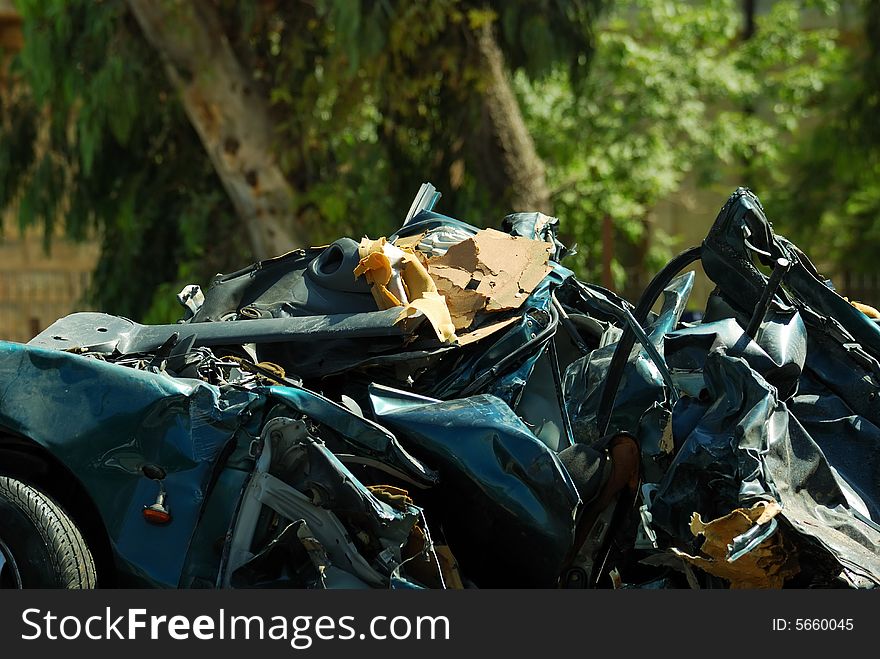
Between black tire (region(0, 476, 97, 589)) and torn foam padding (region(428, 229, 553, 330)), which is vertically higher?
torn foam padding (region(428, 229, 553, 330))

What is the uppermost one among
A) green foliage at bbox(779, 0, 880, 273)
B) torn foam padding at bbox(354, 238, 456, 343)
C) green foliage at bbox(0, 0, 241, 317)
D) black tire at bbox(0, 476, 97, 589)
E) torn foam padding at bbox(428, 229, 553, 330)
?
torn foam padding at bbox(354, 238, 456, 343)

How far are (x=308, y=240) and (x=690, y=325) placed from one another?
7.67 metres

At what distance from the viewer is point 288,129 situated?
12.0 metres

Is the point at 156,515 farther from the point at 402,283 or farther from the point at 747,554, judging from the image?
the point at 747,554

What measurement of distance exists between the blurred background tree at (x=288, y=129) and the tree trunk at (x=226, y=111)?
0.02 meters

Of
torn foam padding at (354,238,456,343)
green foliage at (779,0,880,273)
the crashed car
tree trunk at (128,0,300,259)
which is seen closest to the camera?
the crashed car

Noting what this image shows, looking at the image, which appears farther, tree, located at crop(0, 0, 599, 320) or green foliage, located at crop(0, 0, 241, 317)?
Result: green foliage, located at crop(0, 0, 241, 317)

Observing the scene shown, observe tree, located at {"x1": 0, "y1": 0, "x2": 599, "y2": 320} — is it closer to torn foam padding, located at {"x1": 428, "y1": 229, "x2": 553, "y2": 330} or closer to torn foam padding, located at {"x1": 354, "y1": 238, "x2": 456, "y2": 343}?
torn foam padding, located at {"x1": 428, "y1": 229, "x2": 553, "y2": 330}

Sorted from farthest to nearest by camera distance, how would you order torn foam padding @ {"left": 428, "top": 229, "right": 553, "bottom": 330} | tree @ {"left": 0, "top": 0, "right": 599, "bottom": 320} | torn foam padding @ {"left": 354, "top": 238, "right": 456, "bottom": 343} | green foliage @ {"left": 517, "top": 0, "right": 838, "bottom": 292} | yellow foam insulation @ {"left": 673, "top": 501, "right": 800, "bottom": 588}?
green foliage @ {"left": 517, "top": 0, "right": 838, "bottom": 292}, tree @ {"left": 0, "top": 0, "right": 599, "bottom": 320}, torn foam padding @ {"left": 428, "top": 229, "right": 553, "bottom": 330}, torn foam padding @ {"left": 354, "top": 238, "right": 456, "bottom": 343}, yellow foam insulation @ {"left": 673, "top": 501, "right": 800, "bottom": 588}

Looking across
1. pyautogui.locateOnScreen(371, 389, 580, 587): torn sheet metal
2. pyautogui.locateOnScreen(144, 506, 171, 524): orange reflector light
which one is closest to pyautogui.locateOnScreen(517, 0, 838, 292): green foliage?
pyautogui.locateOnScreen(371, 389, 580, 587): torn sheet metal

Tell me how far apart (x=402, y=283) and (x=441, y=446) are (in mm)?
871

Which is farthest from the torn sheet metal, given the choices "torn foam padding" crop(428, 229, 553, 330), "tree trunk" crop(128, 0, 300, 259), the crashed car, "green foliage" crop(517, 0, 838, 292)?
"green foliage" crop(517, 0, 838, 292)

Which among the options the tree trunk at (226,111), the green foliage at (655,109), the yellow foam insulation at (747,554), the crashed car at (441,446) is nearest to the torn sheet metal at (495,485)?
the crashed car at (441,446)

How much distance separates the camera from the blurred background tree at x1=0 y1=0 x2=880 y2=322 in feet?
38.1
